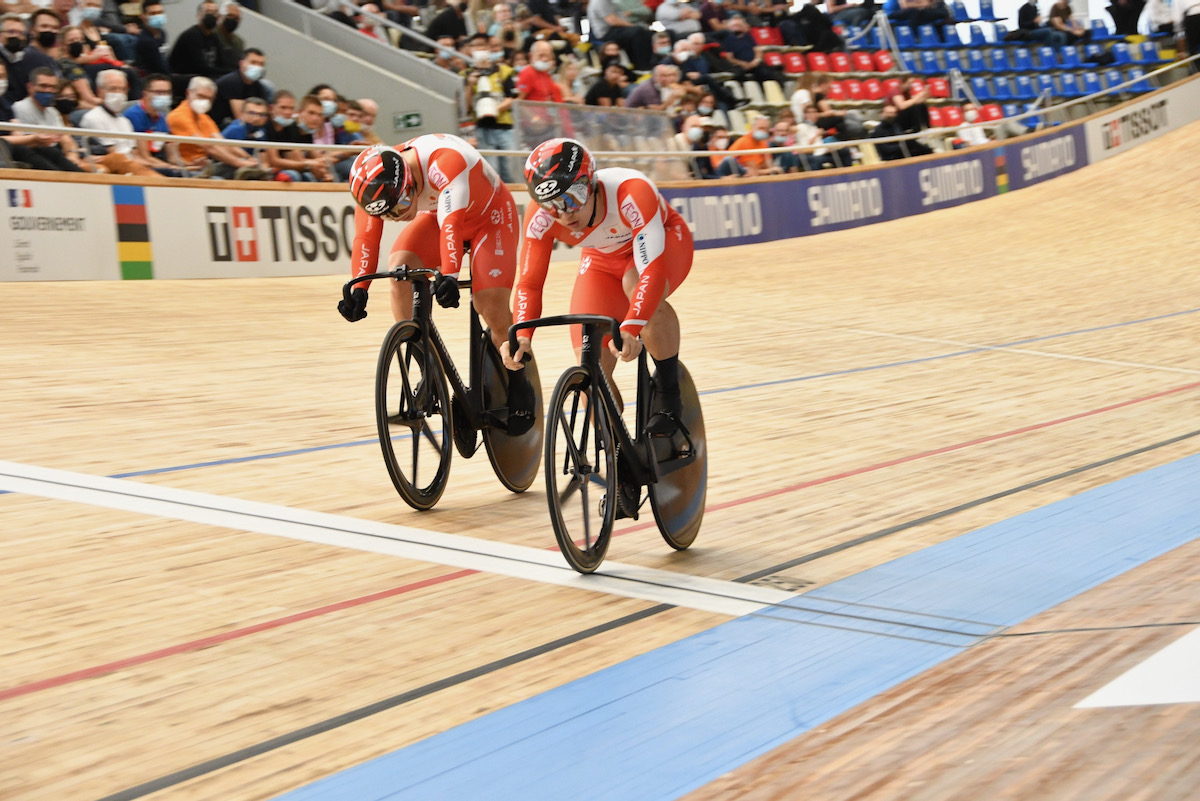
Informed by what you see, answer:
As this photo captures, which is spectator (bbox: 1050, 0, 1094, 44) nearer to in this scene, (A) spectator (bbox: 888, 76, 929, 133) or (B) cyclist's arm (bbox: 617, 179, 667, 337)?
(A) spectator (bbox: 888, 76, 929, 133)

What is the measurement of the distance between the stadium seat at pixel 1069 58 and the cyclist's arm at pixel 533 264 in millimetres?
20876

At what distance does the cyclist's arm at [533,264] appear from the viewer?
11.1 ft

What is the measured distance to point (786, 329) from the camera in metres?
8.88

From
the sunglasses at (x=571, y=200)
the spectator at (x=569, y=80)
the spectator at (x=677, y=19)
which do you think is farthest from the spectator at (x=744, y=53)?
the sunglasses at (x=571, y=200)

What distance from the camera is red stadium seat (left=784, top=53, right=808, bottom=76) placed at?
1748cm

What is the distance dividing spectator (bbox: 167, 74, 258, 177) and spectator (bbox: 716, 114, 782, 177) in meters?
6.02

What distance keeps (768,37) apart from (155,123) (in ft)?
36.8

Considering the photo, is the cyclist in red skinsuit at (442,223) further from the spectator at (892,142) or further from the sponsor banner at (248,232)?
the spectator at (892,142)

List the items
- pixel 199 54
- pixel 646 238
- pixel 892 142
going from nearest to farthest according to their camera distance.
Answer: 1. pixel 646 238
2. pixel 199 54
3. pixel 892 142

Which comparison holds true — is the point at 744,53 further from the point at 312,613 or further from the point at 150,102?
the point at 312,613

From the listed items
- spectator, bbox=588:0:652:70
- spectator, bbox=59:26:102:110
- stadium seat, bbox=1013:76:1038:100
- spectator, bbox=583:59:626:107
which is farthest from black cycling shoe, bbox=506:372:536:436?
stadium seat, bbox=1013:76:1038:100

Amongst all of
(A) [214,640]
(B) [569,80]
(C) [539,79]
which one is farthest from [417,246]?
(B) [569,80]

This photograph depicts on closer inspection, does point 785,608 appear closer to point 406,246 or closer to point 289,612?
point 289,612

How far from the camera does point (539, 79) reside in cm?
1225
